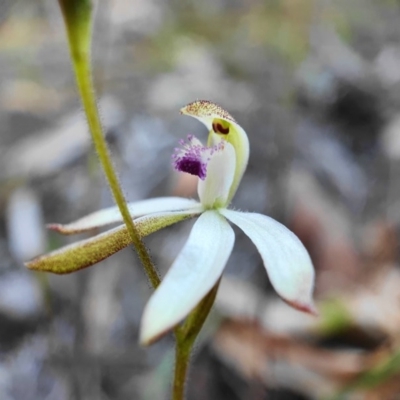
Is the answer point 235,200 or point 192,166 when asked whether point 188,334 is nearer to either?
point 192,166

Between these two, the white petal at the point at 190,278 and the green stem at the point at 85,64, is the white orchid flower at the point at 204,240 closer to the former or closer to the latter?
the white petal at the point at 190,278

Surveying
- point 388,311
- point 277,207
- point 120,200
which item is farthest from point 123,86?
point 120,200

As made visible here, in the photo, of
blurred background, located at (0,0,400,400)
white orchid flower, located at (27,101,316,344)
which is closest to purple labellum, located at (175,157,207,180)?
white orchid flower, located at (27,101,316,344)

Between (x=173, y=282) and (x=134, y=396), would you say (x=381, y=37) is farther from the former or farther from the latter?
(x=173, y=282)

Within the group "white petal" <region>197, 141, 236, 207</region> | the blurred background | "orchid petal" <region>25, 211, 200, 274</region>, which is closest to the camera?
"orchid petal" <region>25, 211, 200, 274</region>

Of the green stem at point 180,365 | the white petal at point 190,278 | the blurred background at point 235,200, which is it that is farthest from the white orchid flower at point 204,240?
the blurred background at point 235,200

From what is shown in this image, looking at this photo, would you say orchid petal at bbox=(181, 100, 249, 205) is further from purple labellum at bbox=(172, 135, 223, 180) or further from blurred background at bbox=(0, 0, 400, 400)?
blurred background at bbox=(0, 0, 400, 400)

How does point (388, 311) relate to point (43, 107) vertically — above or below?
below
